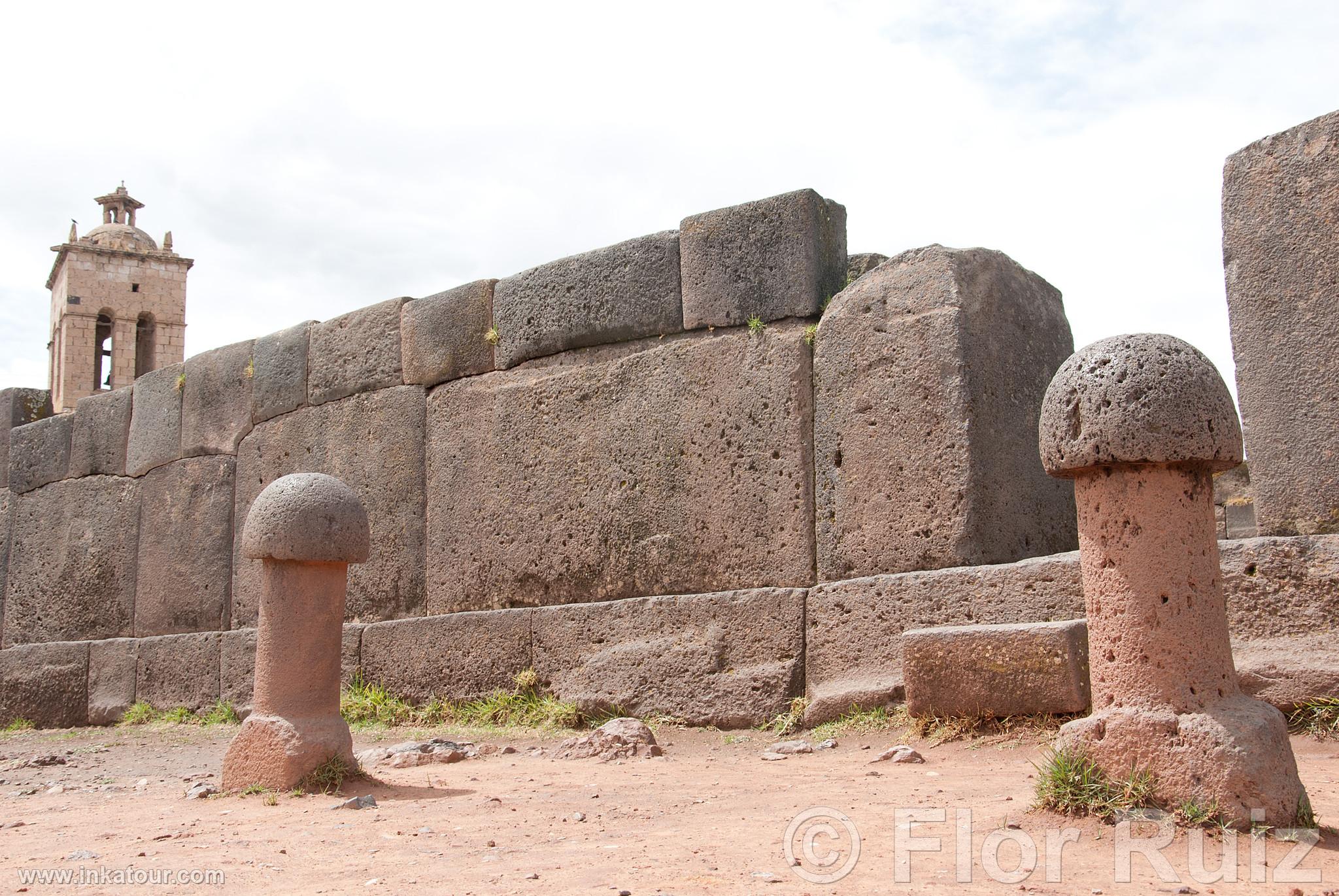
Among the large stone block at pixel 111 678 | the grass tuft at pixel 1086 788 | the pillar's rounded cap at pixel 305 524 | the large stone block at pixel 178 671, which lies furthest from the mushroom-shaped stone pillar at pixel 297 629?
the large stone block at pixel 111 678

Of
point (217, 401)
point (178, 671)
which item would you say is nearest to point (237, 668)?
point (178, 671)

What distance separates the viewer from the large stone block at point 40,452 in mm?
9789

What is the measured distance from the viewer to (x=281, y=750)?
14.6ft

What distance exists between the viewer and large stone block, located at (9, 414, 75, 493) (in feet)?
32.1

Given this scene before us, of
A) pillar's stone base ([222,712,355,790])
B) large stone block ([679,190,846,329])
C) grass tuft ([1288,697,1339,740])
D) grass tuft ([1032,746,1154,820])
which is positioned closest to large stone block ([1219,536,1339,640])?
grass tuft ([1288,697,1339,740])

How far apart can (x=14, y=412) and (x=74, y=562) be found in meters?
1.94

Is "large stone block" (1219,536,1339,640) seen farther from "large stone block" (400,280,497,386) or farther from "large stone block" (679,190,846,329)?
"large stone block" (400,280,497,386)

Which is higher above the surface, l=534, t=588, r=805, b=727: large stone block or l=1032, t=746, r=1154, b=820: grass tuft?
l=534, t=588, r=805, b=727: large stone block

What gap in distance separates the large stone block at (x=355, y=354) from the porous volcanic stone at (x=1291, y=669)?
5.19 metres

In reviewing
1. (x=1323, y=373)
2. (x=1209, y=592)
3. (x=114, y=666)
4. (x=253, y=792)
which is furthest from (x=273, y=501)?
(x=114, y=666)

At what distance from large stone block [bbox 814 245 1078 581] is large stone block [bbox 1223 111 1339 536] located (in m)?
1.06

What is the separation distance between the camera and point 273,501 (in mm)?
4715

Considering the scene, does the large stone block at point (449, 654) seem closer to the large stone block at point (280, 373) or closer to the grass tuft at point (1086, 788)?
the large stone block at point (280, 373)

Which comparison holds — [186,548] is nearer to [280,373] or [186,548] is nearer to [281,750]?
[280,373]
